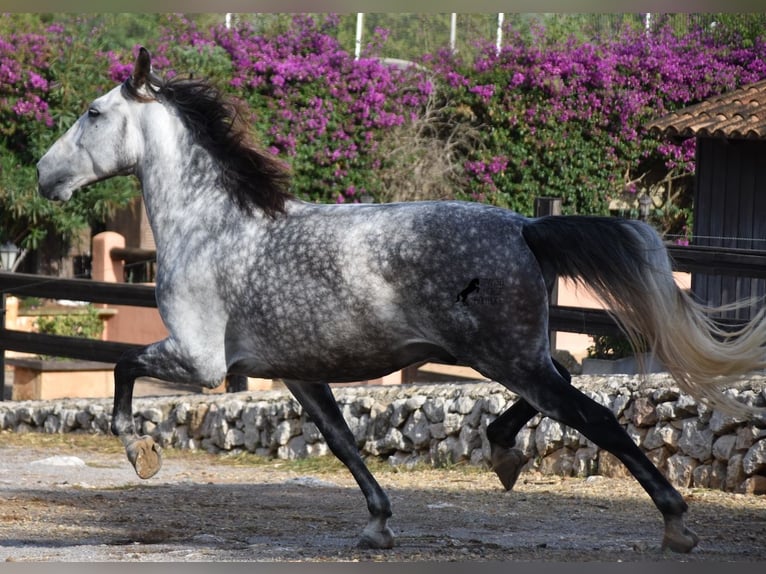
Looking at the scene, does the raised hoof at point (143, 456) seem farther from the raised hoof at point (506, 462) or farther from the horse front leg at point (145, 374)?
the raised hoof at point (506, 462)

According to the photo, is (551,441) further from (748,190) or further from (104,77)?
(104,77)

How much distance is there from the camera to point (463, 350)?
5066 mm

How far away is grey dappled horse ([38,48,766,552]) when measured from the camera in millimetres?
5000

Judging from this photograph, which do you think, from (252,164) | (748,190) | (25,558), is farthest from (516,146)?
(25,558)

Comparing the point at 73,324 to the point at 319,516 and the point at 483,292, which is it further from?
the point at 483,292

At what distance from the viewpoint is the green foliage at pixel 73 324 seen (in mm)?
15930

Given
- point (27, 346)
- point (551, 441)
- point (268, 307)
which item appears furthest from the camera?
point (27, 346)

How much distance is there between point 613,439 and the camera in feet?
16.1

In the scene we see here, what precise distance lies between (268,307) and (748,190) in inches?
308

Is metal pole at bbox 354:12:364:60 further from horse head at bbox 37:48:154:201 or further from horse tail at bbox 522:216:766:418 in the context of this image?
horse tail at bbox 522:216:766:418

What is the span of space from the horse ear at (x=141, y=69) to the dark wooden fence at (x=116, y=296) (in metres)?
3.42

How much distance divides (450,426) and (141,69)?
356 centimetres

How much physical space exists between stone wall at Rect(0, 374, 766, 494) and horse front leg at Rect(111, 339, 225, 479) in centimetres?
301

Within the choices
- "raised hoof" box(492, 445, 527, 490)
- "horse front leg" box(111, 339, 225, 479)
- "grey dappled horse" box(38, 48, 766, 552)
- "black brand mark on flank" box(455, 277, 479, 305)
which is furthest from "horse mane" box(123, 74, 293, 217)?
Result: "raised hoof" box(492, 445, 527, 490)
